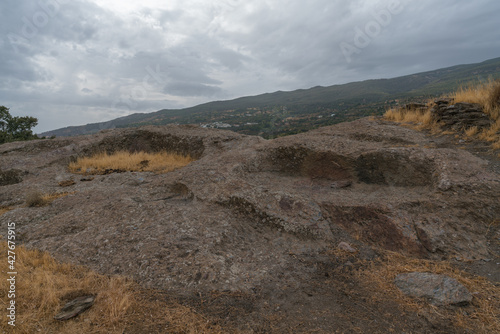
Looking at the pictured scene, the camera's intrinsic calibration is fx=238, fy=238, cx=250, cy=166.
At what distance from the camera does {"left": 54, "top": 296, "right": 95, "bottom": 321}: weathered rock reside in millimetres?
2621

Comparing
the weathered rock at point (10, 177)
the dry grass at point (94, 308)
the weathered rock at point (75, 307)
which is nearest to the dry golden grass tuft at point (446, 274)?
the dry grass at point (94, 308)

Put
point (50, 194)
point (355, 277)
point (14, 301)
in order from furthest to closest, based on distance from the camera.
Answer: point (50, 194), point (355, 277), point (14, 301)

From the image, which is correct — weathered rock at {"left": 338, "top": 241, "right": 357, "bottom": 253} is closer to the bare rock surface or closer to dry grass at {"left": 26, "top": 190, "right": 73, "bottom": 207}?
the bare rock surface

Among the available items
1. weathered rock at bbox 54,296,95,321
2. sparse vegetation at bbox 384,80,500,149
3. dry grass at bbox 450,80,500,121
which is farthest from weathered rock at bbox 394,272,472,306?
dry grass at bbox 450,80,500,121

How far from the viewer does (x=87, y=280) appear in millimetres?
3229

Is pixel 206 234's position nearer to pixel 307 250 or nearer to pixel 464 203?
pixel 307 250

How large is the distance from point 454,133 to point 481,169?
3.45 meters

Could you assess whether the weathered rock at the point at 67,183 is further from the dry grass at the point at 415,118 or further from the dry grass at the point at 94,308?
the dry grass at the point at 415,118

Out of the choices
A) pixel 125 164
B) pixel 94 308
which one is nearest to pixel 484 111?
pixel 94 308

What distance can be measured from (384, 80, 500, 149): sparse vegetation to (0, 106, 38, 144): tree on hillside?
29.3 meters

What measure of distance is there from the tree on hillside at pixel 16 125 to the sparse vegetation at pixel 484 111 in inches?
1153

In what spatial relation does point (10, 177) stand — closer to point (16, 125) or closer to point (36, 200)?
point (36, 200)

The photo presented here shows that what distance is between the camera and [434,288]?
317cm

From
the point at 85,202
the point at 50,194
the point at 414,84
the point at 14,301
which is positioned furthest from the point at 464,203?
the point at 414,84
